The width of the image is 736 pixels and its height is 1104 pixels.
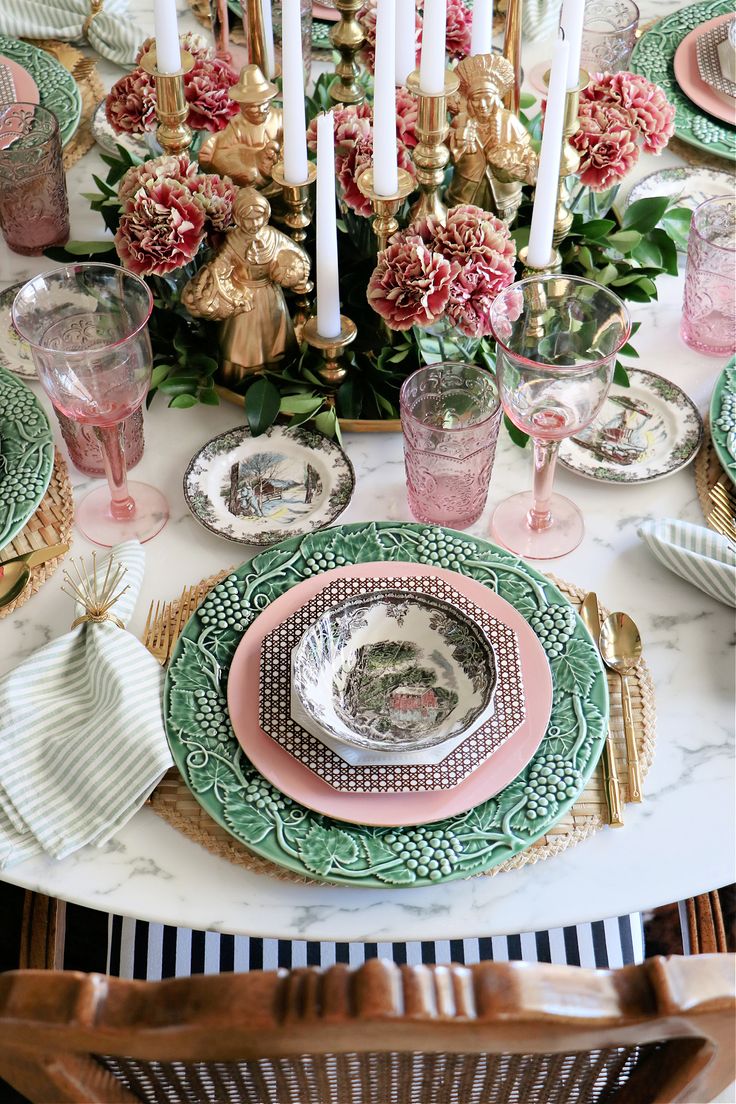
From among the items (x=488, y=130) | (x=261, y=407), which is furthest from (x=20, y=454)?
(x=488, y=130)

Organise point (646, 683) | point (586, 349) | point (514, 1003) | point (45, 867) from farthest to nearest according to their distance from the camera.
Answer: point (586, 349)
point (646, 683)
point (45, 867)
point (514, 1003)

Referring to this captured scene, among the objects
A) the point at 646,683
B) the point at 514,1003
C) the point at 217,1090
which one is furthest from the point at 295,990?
Result: the point at 646,683

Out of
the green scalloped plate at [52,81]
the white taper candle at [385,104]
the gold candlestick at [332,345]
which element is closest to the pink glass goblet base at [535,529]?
the gold candlestick at [332,345]

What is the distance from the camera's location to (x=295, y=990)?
548 millimetres

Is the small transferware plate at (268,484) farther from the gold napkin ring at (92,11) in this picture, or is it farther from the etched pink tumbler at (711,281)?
the gold napkin ring at (92,11)

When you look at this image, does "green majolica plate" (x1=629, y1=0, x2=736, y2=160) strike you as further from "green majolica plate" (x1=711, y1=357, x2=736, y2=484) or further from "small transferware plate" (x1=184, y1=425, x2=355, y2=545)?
"small transferware plate" (x1=184, y1=425, x2=355, y2=545)

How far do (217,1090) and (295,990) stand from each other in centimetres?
21

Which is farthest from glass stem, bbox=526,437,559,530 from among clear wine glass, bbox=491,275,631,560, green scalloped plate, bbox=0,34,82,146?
green scalloped plate, bbox=0,34,82,146

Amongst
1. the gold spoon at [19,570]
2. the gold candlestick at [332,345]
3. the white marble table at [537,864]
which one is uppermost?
the gold candlestick at [332,345]

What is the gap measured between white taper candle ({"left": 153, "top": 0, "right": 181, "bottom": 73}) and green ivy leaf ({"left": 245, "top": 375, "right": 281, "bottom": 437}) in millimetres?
317

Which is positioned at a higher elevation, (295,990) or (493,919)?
(295,990)

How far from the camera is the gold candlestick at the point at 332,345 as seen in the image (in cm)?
108

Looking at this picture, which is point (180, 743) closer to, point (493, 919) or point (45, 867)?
point (45, 867)

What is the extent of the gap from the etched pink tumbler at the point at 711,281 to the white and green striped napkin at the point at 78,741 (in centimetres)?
68
